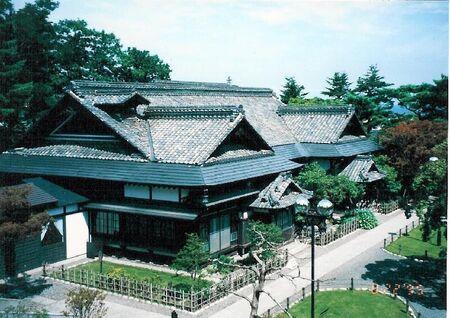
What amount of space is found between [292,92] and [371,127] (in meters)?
22.1

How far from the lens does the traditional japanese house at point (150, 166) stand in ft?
73.4

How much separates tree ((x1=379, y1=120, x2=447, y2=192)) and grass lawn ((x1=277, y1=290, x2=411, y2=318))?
1717 centimetres

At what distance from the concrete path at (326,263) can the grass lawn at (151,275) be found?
2509 millimetres

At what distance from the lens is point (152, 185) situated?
22.9 m

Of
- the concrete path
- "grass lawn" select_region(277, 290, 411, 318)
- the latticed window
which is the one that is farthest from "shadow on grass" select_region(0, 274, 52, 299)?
"grass lawn" select_region(277, 290, 411, 318)

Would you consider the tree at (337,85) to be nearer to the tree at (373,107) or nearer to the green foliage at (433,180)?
the tree at (373,107)

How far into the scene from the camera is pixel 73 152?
85.9 feet

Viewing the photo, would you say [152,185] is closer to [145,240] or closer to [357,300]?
[145,240]

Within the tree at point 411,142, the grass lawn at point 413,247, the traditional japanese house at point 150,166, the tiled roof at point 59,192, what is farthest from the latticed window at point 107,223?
the tree at point 411,142

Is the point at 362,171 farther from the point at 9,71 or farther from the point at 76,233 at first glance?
the point at 9,71

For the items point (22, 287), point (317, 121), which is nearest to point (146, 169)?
point (22, 287)

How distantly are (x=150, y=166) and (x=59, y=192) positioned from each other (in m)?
5.67

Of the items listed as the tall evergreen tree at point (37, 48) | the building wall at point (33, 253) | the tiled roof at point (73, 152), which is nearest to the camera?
the building wall at point (33, 253)

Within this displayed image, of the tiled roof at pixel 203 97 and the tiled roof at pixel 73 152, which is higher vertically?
the tiled roof at pixel 203 97
